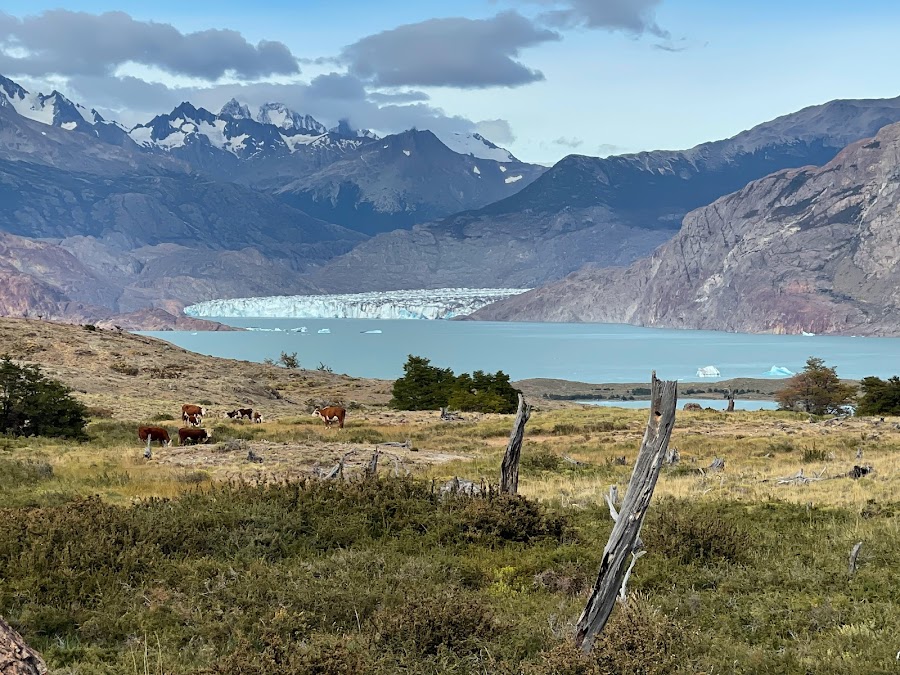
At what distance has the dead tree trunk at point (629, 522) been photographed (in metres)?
7.69

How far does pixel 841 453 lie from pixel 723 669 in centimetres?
A: 2282

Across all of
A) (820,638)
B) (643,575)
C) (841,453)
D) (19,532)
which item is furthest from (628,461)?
(19,532)

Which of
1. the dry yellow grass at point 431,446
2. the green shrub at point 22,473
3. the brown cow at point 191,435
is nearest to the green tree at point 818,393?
the dry yellow grass at point 431,446

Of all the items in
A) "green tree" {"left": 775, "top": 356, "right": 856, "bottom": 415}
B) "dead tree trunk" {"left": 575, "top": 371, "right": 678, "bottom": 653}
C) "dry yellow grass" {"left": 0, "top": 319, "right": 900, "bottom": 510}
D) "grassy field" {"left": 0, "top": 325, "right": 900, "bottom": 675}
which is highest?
"dead tree trunk" {"left": 575, "top": 371, "right": 678, "bottom": 653}

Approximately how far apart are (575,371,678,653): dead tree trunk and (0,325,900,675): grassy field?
0.22 m

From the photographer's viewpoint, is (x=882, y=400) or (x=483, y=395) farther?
(x=483, y=395)

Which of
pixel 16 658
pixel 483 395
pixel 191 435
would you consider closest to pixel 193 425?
pixel 191 435

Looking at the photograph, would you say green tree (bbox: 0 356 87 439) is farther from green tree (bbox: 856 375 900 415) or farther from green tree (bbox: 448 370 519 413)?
green tree (bbox: 856 375 900 415)

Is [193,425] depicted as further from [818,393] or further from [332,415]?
[818,393]

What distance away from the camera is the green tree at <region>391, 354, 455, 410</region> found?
61375 mm

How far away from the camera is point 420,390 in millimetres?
62500

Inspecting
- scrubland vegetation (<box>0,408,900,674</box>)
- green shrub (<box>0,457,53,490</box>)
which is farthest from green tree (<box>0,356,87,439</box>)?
scrubland vegetation (<box>0,408,900,674</box>)

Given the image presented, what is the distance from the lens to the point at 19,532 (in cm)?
1100

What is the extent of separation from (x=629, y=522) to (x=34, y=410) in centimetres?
2699
